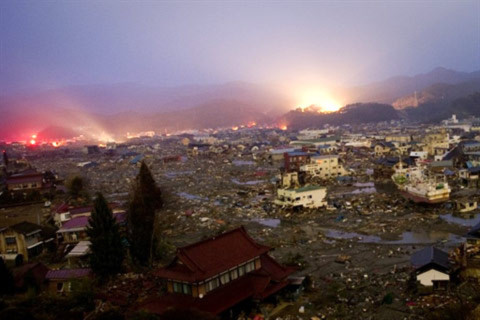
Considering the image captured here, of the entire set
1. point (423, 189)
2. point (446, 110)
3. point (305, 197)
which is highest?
point (423, 189)

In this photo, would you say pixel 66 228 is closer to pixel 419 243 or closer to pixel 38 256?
pixel 38 256

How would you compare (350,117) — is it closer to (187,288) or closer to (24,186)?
(24,186)

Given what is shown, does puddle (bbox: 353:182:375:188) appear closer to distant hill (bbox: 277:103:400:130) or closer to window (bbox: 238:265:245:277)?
window (bbox: 238:265:245:277)

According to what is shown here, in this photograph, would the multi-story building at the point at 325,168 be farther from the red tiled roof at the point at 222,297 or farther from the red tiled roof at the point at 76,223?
the red tiled roof at the point at 222,297

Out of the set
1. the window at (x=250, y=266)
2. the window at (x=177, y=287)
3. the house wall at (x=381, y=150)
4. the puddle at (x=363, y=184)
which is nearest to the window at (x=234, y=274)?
the window at (x=250, y=266)

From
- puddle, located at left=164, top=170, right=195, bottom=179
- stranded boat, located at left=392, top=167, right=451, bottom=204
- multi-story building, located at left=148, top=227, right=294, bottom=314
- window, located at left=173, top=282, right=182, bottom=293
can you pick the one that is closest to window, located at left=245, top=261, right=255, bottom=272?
multi-story building, located at left=148, top=227, right=294, bottom=314

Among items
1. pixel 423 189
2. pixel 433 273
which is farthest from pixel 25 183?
pixel 433 273
